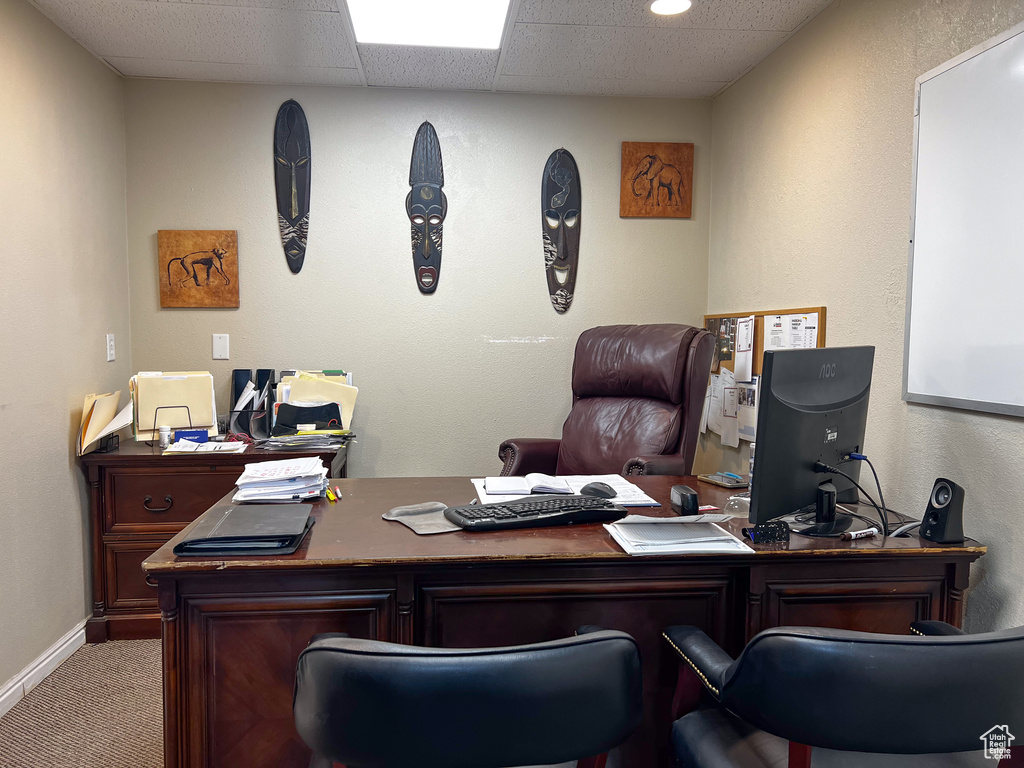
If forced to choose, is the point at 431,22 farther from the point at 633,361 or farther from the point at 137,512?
the point at 137,512

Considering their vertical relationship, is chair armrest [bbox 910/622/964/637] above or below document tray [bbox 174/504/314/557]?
below

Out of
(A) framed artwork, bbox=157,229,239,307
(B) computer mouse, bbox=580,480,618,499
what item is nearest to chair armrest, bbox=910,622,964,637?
(B) computer mouse, bbox=580,480,618,499

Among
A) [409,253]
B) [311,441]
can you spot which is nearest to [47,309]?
[311,441]

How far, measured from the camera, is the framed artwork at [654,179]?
3494 mm

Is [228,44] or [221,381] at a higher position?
[228,44]

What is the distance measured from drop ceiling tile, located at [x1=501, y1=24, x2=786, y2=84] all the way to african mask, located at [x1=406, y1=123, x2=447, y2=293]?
0.53 meters

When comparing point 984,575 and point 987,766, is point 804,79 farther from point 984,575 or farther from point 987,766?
point 987,766

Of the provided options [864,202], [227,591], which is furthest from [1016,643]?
[864,202]

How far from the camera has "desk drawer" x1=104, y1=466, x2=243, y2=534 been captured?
2.76m

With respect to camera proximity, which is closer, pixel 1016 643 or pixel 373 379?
pixel 1016 643

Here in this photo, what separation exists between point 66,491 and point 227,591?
5.59 ft

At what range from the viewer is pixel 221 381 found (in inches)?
132

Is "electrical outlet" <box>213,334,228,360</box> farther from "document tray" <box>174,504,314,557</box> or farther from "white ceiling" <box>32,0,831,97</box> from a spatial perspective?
"document tray" <box>174,504,314,557</box>

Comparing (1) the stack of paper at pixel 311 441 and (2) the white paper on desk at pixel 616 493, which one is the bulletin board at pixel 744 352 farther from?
→ (1) the stack of paper at pixel 311 441
